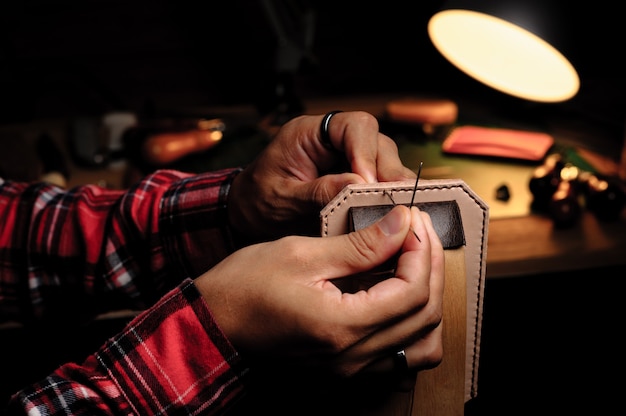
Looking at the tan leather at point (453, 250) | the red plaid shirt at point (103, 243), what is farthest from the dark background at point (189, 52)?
the tan leather at point (453, 250)

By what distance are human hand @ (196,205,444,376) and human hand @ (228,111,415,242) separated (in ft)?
0.70

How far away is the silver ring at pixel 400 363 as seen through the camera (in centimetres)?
49

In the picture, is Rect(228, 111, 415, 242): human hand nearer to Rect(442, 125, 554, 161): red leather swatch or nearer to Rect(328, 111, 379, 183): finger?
Rect(328, 111, 379, 183): finger

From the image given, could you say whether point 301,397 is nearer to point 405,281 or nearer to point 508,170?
point 405,281

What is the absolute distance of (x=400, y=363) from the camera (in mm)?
499

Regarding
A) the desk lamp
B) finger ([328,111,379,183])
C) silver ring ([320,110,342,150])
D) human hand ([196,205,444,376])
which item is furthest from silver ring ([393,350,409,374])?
the desk lamp

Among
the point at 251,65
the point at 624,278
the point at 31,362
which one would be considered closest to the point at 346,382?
the point at 624,278

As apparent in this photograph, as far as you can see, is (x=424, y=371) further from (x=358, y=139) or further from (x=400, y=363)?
(x=358, y=139)

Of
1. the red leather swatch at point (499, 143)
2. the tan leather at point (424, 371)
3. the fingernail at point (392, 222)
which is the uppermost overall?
the fingernail at point (392, 222)

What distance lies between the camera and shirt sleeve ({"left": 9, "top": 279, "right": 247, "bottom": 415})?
504 millimetres

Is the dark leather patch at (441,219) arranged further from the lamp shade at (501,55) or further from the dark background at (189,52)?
the dark background at (189,52)

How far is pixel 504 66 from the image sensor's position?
3.58ft

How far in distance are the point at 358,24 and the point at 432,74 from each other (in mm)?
328

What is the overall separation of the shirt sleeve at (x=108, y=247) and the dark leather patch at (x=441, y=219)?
1.15 feet
